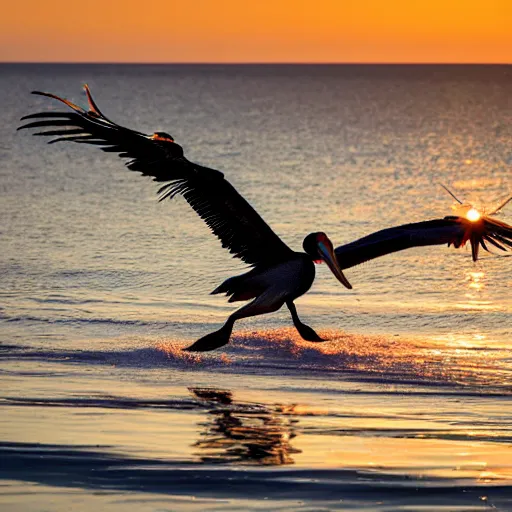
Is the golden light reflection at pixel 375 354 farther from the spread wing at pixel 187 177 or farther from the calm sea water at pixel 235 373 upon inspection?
the spread wing at pixel 187 177

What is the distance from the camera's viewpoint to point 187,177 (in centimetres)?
1022

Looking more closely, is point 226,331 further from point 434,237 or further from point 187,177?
point 434,237

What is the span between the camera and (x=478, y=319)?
13.1 m

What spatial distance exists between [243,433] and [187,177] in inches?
89.0

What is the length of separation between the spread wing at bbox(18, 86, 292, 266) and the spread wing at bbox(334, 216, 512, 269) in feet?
1.66

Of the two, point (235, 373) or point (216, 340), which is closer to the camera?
point (235, 373)

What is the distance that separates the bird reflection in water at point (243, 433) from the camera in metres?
8.08

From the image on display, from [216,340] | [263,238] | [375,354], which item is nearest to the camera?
[263,238]

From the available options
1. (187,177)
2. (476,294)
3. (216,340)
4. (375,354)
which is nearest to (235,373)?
(216,340)

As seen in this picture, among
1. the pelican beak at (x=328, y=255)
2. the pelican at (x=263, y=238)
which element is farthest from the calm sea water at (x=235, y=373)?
the pelican beak at (x=328, y=255)

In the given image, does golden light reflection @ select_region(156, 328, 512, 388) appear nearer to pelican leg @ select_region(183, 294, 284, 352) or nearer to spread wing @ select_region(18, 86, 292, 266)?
pelican leg @ select_region(183, 294, 284, 352)

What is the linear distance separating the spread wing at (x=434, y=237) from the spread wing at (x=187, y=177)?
0.51 metres

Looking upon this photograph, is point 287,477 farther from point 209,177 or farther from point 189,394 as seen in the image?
point 209,177

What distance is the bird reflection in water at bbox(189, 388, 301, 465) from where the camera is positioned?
808 centimetres
